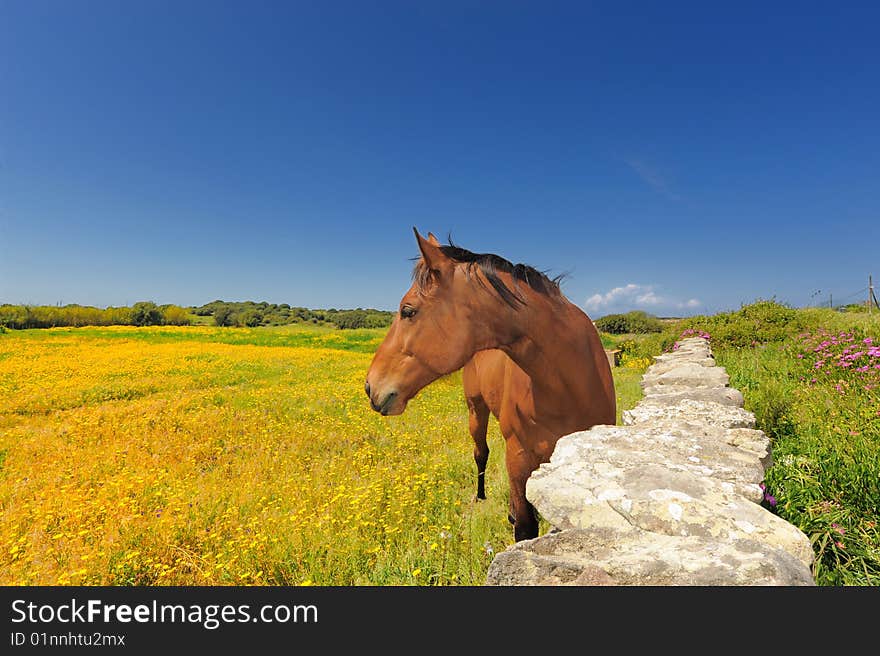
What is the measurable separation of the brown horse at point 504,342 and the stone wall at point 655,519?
0.28 meters

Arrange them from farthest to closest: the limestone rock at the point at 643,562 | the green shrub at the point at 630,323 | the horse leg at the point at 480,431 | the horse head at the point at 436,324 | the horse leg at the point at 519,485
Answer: the green shrub at the point at 630,323, the horse leg at the point at 480,431, the horse leg at the point at 519,485, the horse head at the point at 436,324, the limestone rock at the point at 643,562

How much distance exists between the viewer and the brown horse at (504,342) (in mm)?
1970

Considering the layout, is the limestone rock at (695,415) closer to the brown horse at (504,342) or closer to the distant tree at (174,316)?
the brown horse at (504,342)

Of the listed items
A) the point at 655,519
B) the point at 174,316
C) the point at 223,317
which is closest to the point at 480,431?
the point at 655,519

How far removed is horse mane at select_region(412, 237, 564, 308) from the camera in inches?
78.4

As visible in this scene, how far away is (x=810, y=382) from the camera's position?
5.09 meters

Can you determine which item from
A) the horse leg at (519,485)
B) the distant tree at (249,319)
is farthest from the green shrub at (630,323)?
the distant tree at (249,319)

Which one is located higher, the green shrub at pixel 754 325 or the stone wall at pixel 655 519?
the green shrub at pixel 754 325

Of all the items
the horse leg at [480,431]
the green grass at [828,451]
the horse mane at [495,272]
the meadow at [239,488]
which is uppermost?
the horse mane at [495,272]

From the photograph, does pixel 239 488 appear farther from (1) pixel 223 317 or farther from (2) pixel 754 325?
(1) pixel 223 317

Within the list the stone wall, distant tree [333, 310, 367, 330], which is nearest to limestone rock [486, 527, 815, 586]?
the stone wall

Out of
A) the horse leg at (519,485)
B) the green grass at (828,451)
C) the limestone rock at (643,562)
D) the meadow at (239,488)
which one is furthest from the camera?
the meadow at (239,488)
